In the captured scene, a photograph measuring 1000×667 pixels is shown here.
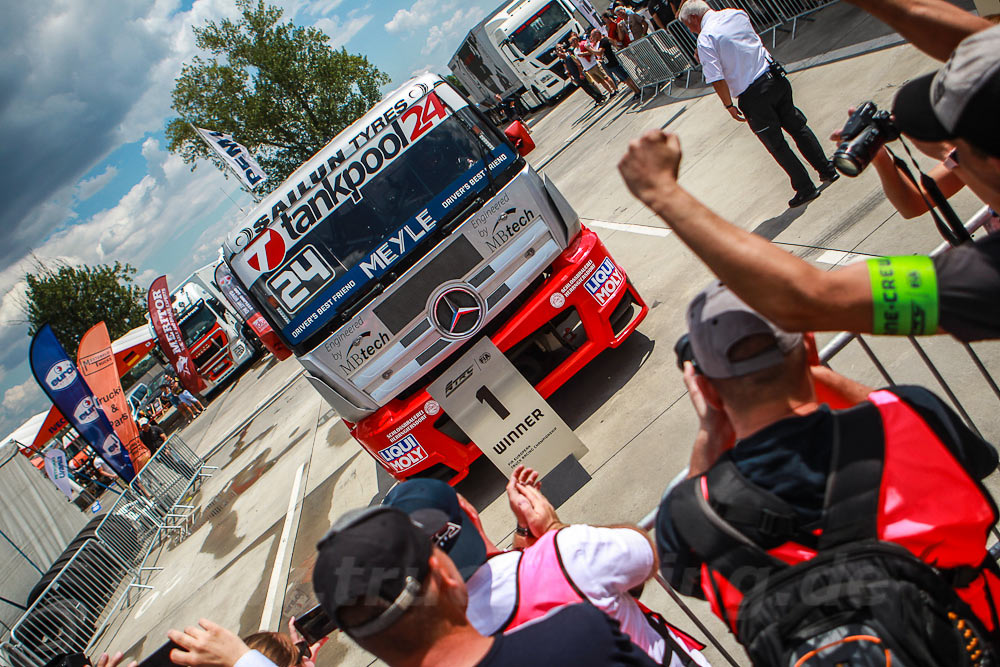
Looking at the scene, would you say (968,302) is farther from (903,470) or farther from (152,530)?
(152,530)

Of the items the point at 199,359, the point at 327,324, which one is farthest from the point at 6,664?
the point at 199,359

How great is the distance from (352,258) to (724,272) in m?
4.05

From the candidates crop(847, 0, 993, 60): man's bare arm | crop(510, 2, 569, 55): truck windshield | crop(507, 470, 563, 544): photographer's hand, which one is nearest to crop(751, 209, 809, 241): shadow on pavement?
crop(847, 0, 993, 60): man's bare arm

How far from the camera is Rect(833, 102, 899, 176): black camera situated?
2322mm

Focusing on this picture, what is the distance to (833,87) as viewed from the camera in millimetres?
7621

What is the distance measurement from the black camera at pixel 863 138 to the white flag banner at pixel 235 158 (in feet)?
71.0

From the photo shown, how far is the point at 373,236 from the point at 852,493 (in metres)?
4.21

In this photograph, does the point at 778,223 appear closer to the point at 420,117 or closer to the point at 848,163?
the point at 420,117

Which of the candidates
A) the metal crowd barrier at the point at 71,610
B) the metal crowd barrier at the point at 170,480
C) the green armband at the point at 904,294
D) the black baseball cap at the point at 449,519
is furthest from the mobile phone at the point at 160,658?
the metal crowd barrier at the point at 170,480

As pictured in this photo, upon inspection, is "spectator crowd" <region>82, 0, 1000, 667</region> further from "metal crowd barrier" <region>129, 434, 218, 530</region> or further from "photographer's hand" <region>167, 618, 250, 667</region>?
"metal crowd barrier" <region>129, 434, 218, 530</region>

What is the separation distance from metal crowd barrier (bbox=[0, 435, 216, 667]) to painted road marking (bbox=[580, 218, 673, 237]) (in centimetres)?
808

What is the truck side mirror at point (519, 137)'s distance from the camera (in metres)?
5.40

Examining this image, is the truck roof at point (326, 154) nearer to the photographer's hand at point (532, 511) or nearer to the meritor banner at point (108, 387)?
the photographer's hand at point (532, 511)

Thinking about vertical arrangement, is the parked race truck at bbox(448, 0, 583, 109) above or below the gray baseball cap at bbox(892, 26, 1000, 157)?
above
